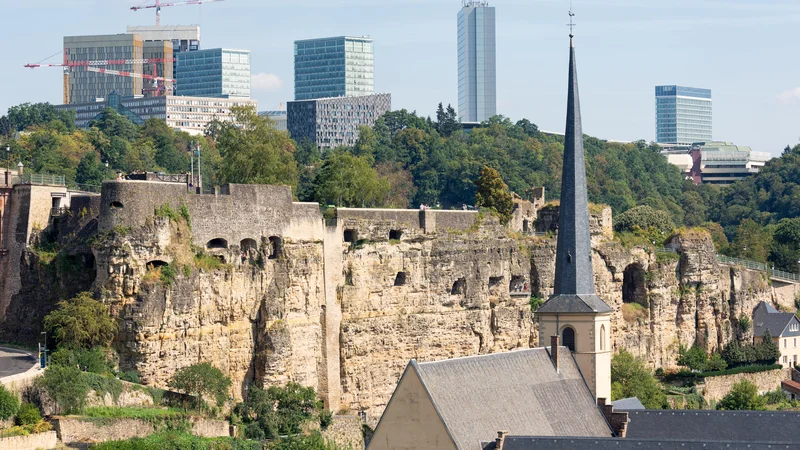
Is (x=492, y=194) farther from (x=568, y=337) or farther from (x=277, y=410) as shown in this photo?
(x=277, y=410)

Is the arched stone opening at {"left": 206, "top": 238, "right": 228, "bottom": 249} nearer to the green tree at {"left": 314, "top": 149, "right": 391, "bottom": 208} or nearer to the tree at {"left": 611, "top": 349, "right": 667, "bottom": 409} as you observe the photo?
the tree at {"left": 611, "top": 349, "right": 667, "bottom": 409}

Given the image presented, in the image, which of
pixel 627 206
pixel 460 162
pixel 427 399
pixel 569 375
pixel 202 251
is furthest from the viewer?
pixel 627 206

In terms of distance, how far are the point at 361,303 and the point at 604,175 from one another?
88.9m

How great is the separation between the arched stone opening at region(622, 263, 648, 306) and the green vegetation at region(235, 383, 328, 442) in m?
34.1

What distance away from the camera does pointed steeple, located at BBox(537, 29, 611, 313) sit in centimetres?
6662

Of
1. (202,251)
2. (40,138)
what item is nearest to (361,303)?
(202,251)

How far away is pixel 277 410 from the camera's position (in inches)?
2657

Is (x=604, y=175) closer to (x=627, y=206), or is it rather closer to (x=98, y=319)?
(x=627, y=206)

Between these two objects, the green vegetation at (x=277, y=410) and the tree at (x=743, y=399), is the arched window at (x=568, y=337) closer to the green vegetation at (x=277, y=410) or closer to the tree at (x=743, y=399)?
the green vegetation at (x=277, y=410)

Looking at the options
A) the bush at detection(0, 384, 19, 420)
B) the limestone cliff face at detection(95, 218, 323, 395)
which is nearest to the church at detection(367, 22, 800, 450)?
the limestone cliff face at detection(95, 218, 323, 395)

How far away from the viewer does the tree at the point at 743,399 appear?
87.0 metres

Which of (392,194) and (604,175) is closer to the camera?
(392,194)

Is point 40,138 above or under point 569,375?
above

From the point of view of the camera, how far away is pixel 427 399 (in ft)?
170
